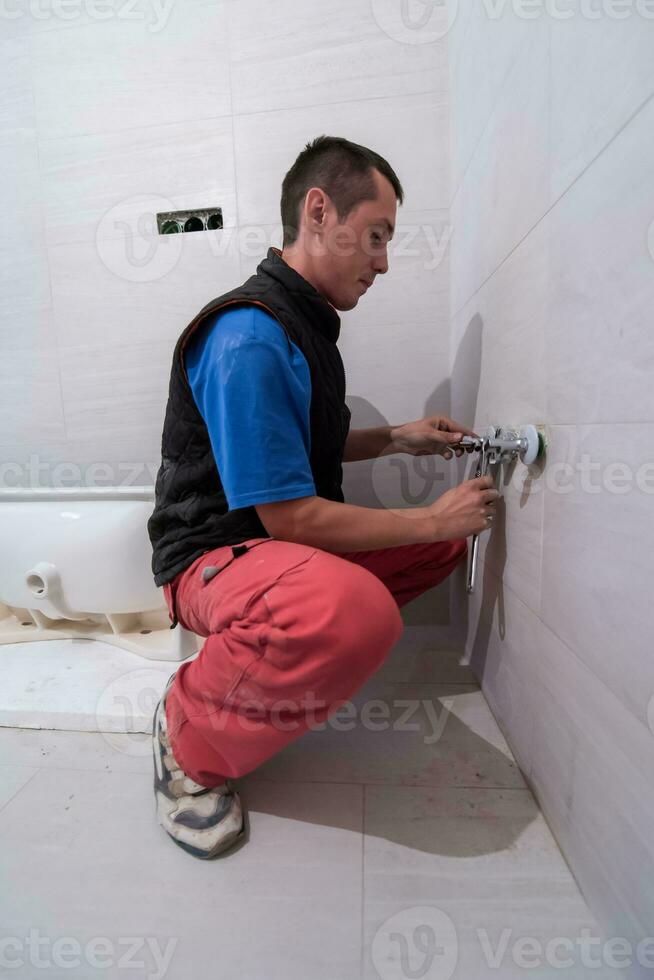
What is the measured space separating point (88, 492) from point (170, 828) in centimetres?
72

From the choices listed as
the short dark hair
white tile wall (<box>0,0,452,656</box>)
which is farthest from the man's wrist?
the short dark hair

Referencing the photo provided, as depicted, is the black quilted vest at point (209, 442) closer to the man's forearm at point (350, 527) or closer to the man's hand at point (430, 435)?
the man's forearm at point (350, 527)

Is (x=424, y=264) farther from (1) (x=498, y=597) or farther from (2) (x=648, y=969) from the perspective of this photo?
(2) (x=648, y=969)

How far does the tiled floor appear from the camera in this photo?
0.53 metres

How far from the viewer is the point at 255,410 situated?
634 mm

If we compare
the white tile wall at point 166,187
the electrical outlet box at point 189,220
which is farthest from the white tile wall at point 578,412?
the electrical outlet box at point 189,220

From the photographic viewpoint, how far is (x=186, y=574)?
78 cm

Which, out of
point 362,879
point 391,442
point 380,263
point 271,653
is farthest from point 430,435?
point 362,879

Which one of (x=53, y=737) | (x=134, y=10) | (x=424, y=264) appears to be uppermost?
(x=134, y=10)

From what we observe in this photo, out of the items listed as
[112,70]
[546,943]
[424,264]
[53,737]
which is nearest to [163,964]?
[546,943]

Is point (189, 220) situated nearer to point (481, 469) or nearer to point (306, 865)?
point (481, 469)

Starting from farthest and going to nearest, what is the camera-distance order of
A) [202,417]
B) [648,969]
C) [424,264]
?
[424,264] < [202,417] < [648,969]

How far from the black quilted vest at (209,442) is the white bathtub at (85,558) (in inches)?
11.0

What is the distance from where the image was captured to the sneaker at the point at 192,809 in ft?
2.14
